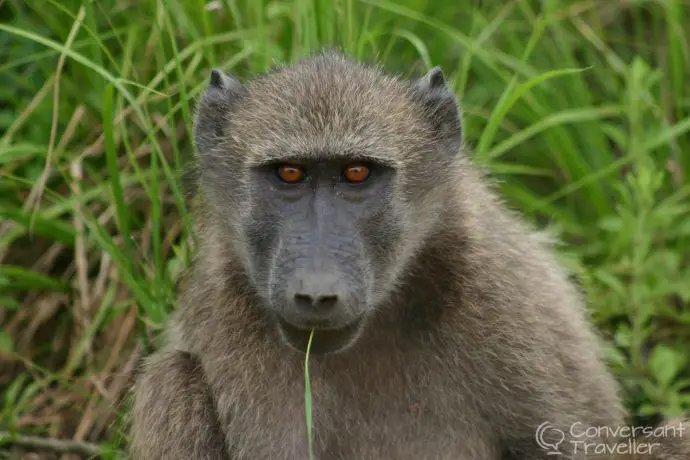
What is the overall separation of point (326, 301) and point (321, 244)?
206 millimetres

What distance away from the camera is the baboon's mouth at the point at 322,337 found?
150 inches

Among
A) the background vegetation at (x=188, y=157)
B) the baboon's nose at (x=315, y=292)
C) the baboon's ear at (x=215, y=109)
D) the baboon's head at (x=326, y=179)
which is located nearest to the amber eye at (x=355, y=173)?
the baboon's head at (x=326, y=179)

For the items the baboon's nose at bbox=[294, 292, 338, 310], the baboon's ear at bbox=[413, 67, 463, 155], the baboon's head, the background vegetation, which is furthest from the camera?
the background vegetation

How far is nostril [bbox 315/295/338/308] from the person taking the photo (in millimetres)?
3619

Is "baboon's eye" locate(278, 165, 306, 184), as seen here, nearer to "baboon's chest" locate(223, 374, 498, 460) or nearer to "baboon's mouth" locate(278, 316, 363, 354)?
"baboon's mouth" locate(278, 316, 363, 354)

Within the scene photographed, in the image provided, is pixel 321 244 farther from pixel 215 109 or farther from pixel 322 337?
pixel 215 109

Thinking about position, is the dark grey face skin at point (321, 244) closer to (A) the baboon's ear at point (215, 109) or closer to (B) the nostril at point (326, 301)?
(B) the nostril at point (326, 301)

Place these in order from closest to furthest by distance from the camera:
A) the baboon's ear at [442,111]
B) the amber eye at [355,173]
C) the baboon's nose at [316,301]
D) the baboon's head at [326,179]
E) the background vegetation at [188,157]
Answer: the baboon's nose at [316,301] → the baboon's head at [326,179] → the amber eye at [355,173] → the baboon's ear at [442,111] → the background vegetation at [188,157]

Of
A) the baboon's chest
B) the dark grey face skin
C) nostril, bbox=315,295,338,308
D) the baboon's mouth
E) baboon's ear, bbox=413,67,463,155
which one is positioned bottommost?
the baboon's chest

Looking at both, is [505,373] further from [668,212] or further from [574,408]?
[668,212]

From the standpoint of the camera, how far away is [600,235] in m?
6.01

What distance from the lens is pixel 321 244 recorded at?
3.75 meters

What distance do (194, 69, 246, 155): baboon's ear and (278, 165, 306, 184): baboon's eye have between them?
1.51 feet

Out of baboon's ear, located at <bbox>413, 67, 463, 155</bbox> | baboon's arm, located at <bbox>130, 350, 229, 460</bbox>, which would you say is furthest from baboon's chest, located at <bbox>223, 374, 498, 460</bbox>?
baboon's ear, located at <bbox>413, 67, 463, 155</bbox>
